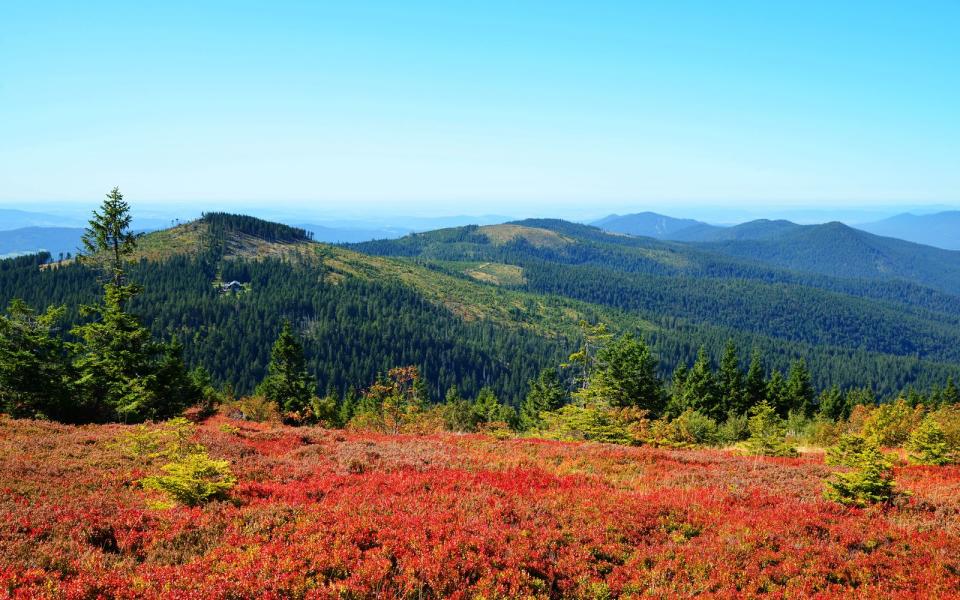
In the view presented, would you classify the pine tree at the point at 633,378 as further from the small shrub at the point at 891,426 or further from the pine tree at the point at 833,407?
the pine tree at the point at 833,407

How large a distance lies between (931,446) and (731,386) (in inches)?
1717

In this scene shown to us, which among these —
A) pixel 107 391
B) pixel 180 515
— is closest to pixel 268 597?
pixel 180 515

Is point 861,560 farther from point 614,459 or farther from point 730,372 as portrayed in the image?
point 730,372

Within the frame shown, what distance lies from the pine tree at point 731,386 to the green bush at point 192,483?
61.6 meters

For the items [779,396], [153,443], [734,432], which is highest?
[153,443]

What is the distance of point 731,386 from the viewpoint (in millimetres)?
62219

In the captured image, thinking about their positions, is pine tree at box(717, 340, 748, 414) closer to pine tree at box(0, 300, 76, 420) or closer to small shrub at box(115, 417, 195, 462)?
small shrub at box(115, 417, 195, 462)

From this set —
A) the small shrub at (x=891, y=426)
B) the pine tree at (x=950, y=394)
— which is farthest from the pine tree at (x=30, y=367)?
the pine tree at (x=950, y=394)

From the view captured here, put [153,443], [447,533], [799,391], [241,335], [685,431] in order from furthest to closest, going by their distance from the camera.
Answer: [241,335]
[799,391]
[685,431]
[153,443]
[447,533]

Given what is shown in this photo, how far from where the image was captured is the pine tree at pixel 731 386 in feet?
201

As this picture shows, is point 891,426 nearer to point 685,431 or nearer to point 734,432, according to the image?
point 685,431

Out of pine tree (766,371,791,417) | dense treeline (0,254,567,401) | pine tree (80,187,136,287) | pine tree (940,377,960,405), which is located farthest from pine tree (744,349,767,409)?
dense treeline (0,254,567,401)

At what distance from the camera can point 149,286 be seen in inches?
7525

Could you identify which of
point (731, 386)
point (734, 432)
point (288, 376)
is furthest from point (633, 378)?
point (288, 376)
